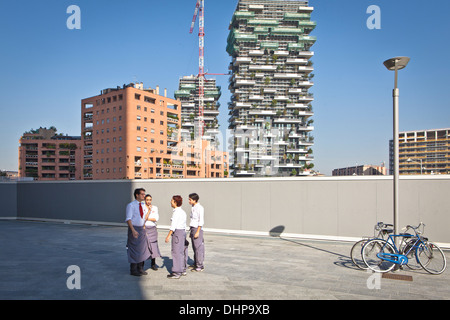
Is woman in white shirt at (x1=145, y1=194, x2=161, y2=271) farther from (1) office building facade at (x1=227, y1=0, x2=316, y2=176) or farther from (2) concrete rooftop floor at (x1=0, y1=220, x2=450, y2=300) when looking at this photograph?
(1) office building facade at (x1=227, y1=0, x2=316, y2=176)

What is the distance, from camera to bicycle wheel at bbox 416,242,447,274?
7.60 m

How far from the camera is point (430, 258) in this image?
7.78m

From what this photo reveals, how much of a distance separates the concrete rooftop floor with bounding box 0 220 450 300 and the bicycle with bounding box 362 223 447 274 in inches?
10.2

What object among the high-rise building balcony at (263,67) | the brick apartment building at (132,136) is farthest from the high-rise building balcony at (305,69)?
the brick apartment building at (132,136)

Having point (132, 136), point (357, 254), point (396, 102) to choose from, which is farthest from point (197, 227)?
point (132, 136)

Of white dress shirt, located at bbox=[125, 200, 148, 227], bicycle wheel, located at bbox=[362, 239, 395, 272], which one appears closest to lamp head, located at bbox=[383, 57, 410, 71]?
bicycle wheel, located at bbox=[362, 239, 395, 272]

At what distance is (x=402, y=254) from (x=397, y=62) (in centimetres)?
437

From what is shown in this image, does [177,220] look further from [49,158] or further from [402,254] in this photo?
[49,158]

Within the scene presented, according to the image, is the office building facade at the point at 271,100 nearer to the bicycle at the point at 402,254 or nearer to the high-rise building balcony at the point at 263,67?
the high-rise building balcony at the point at 263,67

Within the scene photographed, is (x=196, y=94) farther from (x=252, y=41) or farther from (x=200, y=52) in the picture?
(x=252, y=41)

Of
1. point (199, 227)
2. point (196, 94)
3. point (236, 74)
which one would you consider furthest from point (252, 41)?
point (199, 227)

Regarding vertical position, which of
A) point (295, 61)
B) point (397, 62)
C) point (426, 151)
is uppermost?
point (295, 61)

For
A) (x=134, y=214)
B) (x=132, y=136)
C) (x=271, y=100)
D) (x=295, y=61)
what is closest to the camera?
(x=134, y=214)
